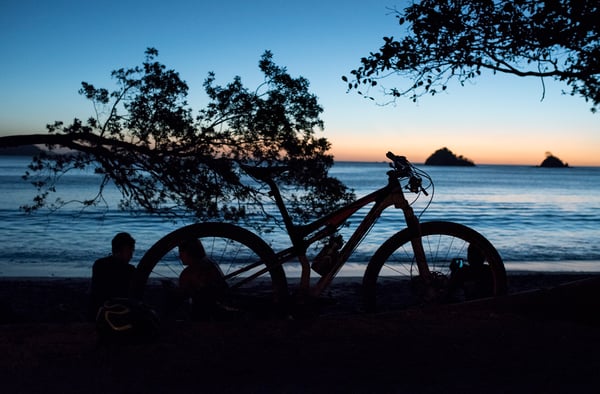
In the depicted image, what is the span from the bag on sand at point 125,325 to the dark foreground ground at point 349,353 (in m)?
0.06

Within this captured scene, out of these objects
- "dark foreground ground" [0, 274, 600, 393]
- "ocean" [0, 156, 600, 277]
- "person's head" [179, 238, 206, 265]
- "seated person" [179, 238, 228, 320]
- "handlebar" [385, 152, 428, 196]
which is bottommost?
"ocean" [0, 156, 600, 277]

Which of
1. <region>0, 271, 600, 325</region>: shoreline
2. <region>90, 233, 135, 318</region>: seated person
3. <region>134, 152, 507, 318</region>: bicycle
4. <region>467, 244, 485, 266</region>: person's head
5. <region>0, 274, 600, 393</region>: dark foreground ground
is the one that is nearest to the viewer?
<region>0, 274, 600, 393</region>: dark foreground ground

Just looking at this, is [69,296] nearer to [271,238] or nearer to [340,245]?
[340,245]

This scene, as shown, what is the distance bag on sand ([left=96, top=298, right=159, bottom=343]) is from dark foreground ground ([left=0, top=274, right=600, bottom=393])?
0.06 meters

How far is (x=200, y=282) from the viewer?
4.28 m

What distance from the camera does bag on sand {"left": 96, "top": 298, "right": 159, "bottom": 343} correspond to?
3.45 m

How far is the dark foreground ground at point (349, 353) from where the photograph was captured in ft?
9.55

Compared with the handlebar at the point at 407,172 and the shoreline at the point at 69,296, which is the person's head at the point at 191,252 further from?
the shoreline at the point at 69,296

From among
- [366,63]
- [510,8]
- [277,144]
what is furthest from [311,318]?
[510,8]

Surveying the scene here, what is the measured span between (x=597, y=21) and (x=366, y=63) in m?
2.63

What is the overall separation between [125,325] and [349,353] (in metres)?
1.52

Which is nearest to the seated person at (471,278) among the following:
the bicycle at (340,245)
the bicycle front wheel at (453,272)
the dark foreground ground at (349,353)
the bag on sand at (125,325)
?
the bicycle front wheel at (453,272)

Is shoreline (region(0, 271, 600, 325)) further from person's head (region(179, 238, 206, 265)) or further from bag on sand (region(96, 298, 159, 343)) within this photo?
bag on sand (region(96, 298, 159, 343))

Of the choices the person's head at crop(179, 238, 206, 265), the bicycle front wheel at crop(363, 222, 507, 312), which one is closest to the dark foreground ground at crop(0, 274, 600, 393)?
the bicycle front wheel at crop(363, 222, 507, 312)
